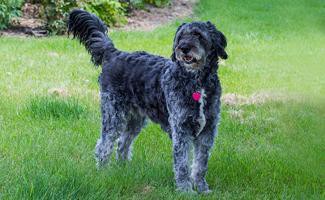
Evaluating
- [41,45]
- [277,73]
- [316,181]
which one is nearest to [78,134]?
[316,181]

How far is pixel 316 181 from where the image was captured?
6.11m

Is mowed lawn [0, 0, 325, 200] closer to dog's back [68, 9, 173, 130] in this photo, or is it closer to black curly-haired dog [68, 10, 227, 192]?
black curly-haired dog [68, 10, 227, 192]

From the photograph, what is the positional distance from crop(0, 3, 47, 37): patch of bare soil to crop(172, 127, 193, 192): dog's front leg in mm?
10502

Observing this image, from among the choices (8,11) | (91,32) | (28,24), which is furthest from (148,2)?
(91,32)

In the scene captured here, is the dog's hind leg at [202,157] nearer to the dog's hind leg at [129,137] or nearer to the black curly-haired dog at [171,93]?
the black curly-haired dog at [171,93]

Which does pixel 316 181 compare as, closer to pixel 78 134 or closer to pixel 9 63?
pixel 78 134

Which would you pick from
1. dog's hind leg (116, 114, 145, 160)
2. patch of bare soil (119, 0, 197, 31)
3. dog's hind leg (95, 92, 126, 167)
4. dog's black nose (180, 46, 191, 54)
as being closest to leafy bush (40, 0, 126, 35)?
patch of bare soil (119, 0, 197, 31)

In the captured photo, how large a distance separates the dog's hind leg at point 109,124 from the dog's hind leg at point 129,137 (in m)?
0.19

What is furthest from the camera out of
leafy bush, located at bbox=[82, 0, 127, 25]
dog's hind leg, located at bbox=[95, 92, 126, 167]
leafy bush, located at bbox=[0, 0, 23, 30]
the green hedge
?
leafy bush, located at bbox=[82, 0, 127, 25]

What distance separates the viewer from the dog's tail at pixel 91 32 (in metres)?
7.21

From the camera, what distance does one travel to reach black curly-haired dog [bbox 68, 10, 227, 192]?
6.06 m

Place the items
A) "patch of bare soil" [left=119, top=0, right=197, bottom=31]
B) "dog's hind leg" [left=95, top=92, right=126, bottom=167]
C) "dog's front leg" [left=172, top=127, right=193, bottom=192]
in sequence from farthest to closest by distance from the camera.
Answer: "patch of bare soil" [left=119, top=0, right=197, bottom=31]
"dog's hind leg" [left=95, top=92, right=126, bottom=167]
"dog's front leg" [left=172, top=127, right=193, bottom=192]

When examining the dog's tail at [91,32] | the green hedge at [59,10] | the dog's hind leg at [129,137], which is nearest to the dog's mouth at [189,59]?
the dog's hind leg at [129,137]

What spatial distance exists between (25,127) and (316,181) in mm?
3527
